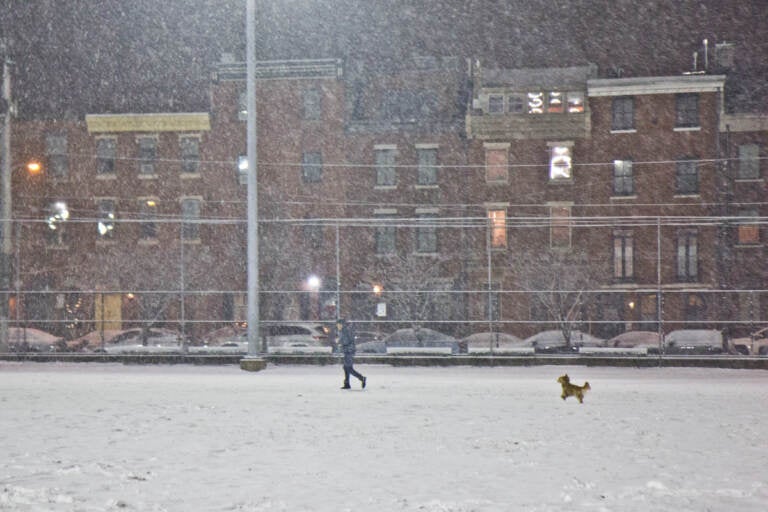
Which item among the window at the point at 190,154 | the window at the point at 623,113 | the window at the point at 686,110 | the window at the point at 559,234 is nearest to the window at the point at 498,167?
the window at the point at 559,234

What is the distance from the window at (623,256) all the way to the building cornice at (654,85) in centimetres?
744

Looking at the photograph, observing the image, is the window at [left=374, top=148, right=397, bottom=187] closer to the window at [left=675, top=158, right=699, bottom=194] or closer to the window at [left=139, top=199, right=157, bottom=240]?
the window at [left=139, top=199, right=157, bottom=240]

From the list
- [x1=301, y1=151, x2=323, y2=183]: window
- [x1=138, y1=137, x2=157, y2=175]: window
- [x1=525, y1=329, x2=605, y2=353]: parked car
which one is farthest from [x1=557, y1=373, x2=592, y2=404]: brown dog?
[x1=138, y1=137, x2=157, y2=175]: window

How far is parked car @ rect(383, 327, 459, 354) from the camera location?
3712cm

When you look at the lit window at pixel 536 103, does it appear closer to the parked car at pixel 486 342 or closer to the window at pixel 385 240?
the window at pixel 385 240

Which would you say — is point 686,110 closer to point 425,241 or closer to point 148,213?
point 425,241

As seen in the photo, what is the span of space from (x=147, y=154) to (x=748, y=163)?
32077mm

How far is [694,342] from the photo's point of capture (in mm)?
34500

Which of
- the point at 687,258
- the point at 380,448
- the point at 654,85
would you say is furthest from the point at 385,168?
the point at 380,448

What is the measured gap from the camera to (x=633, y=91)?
5266 cm

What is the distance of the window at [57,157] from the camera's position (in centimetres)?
5634

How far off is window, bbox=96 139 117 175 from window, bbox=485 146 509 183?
20612 mm

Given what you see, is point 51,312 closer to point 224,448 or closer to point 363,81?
point 363,81

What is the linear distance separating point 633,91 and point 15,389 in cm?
3932
